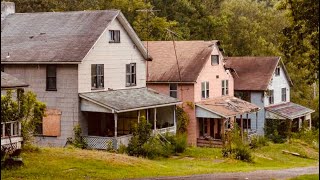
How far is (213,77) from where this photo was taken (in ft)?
167

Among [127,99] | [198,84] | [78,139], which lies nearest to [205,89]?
[198,84]

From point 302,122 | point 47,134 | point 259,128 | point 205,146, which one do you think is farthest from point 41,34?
point 302,122

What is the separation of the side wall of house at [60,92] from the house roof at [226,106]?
12818mm

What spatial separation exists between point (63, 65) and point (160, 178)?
1513 centimetres

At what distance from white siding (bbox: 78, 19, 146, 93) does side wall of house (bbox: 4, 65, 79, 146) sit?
0.64 meters

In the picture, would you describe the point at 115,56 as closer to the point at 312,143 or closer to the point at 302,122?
the point at 312,143

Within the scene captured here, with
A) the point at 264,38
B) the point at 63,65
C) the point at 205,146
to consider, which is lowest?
the point at 205,146

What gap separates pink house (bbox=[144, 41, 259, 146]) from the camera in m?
47.9

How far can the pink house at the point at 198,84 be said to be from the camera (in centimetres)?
4791

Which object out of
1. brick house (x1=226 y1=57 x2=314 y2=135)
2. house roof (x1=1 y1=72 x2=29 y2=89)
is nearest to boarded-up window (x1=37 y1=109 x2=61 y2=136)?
house roof (x1=1 y1=72 x2=29 y2=89)

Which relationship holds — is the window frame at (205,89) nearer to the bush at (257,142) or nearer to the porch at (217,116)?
the porch at (217,116)

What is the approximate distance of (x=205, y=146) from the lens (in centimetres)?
4703

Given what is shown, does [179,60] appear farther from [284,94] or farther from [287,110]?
[284,94]

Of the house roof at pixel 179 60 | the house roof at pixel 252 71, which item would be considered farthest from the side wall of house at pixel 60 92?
the house roof at pixel 252 71
